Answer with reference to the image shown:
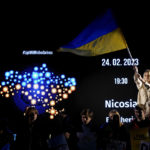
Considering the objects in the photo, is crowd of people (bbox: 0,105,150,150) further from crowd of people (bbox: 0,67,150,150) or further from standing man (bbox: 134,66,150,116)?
standing man (bbox: 134,66,150,116)

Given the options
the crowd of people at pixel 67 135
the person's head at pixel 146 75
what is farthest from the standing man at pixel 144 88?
the crowd of people at pixel 67 135

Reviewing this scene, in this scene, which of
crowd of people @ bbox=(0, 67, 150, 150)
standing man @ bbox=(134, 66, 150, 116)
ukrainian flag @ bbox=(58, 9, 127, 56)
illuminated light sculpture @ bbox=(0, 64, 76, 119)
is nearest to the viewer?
crowd of people @ bbox=(0, 67, 150, 150)

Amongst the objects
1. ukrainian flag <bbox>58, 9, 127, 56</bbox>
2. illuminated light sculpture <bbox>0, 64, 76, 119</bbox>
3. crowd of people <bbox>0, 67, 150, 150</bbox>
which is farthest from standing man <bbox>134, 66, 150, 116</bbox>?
crowd of people <bbox>0, 67, 150, 150</bbox>

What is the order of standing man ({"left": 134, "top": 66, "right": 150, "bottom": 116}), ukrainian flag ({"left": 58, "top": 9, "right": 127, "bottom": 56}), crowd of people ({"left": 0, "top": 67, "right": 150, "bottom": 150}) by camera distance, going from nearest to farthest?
crowd of people ({"left": 0, "top": 67, "right": 150, "bottom": 150}), ukrainian flag ({"left": 58, "top": 9, "right": 127, "bottom": 56}), standing man ({"left": 134, "top": 66, "right": 150, "bottom": 116})

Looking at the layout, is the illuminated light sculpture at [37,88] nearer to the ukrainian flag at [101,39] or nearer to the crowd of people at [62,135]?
the ukrainian flag at [101,39]

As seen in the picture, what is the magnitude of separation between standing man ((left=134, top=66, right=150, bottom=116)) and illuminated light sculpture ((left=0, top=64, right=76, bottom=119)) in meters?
2.33

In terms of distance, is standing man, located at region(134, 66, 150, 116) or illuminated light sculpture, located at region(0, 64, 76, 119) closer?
standing man, located at region(134, 66, 150, 116)

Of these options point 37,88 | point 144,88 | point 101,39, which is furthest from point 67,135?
point 144,88

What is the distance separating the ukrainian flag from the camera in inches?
265

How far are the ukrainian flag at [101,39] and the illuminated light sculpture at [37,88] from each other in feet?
7.98

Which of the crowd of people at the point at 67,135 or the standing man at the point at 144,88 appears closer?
the crowd of people at the point at 67,135

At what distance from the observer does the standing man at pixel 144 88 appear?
8.72 m

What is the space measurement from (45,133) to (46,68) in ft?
17.0

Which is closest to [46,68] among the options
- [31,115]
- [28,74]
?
[28,74]
